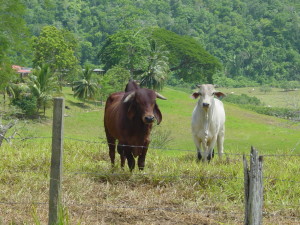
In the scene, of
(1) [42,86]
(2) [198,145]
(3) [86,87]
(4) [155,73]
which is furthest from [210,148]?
(4) [155,73]

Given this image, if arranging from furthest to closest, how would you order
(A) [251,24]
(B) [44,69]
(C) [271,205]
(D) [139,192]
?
(A) [251,24] → (B) [44,69] → (D) [139,192] → (C) [271,205]

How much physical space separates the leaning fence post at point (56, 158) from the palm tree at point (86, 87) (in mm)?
53284

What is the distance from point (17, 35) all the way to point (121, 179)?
23.1 meters

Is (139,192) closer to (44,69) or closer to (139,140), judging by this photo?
(139,140)

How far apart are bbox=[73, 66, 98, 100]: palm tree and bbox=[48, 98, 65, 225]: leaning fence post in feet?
→ 175

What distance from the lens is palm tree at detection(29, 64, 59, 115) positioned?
50.1 metres

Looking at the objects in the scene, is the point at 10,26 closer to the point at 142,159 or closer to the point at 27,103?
the point at 142,159

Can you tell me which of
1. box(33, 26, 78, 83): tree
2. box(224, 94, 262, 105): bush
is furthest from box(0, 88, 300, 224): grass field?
box(224, 94, 262, 105): bush

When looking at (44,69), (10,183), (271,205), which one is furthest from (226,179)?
(44,69)

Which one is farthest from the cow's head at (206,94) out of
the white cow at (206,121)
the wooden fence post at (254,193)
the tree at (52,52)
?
the tree at (52,52)

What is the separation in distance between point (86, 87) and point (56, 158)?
53.6m

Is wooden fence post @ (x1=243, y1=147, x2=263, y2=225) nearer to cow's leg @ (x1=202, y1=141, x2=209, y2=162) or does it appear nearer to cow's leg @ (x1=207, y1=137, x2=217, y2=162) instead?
cow's leg @ (x1=202, y1=141, x2=209, y2=162)

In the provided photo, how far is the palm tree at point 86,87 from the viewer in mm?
58528

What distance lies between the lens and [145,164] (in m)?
9.42
